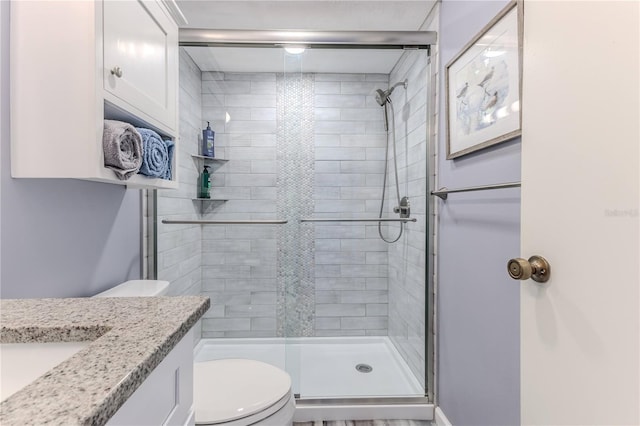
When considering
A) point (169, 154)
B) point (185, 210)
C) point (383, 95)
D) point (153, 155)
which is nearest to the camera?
point (153, 155)

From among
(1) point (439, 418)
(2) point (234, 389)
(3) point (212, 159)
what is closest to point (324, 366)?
(1) point (439, 418)

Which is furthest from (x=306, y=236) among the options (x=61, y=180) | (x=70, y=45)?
(x=70, y=45)

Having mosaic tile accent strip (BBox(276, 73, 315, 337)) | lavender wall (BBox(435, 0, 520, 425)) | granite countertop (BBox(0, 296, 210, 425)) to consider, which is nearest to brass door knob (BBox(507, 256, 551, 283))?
lavender wall (BBox(435, 0, 520, 425))

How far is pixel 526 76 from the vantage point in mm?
778

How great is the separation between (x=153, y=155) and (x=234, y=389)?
920 millimetres

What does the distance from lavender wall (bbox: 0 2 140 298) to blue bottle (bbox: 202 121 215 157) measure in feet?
1.90

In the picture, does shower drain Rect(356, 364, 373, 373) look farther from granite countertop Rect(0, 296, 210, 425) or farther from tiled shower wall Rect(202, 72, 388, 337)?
granite countertop Rect(0, 296, 210, 425)

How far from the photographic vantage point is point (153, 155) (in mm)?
1152

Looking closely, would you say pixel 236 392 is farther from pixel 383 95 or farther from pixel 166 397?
pixel 383 95

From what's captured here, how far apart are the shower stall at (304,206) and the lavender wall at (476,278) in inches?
7.2

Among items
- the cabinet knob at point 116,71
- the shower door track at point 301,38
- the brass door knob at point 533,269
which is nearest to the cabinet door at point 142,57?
the cabinet knob at point 116,71

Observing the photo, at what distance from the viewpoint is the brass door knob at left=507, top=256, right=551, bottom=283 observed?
70cm

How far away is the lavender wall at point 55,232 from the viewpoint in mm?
871

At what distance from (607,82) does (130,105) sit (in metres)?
1.21
